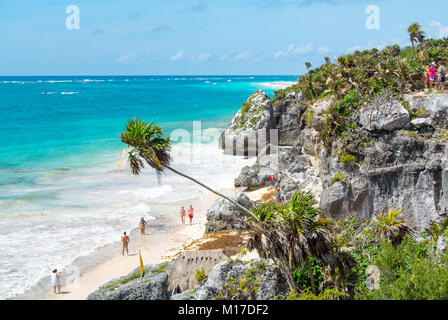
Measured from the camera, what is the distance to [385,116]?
15594mm

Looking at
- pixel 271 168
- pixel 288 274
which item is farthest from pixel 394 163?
pixel 271 168

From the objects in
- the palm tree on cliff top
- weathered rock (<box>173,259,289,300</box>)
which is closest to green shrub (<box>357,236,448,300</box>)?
weathered rock (<box>173,259,289,300</box>)

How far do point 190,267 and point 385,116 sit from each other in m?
9.80

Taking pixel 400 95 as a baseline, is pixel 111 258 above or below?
below

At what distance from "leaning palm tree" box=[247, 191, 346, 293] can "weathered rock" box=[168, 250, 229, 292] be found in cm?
406

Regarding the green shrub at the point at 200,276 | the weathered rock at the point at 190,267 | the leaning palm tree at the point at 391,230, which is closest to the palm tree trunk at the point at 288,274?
the green shrub at the point at 200,276

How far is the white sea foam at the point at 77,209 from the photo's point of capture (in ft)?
56.8

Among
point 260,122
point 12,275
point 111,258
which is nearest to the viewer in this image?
point 12,275

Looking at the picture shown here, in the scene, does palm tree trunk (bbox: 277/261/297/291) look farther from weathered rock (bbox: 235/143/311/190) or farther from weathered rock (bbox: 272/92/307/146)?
weathered rock (bbox: 272/92/307/146)

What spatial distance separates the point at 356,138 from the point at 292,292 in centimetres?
840

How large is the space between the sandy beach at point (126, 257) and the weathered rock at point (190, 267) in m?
3.47

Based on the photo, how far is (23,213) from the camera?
23094mm
